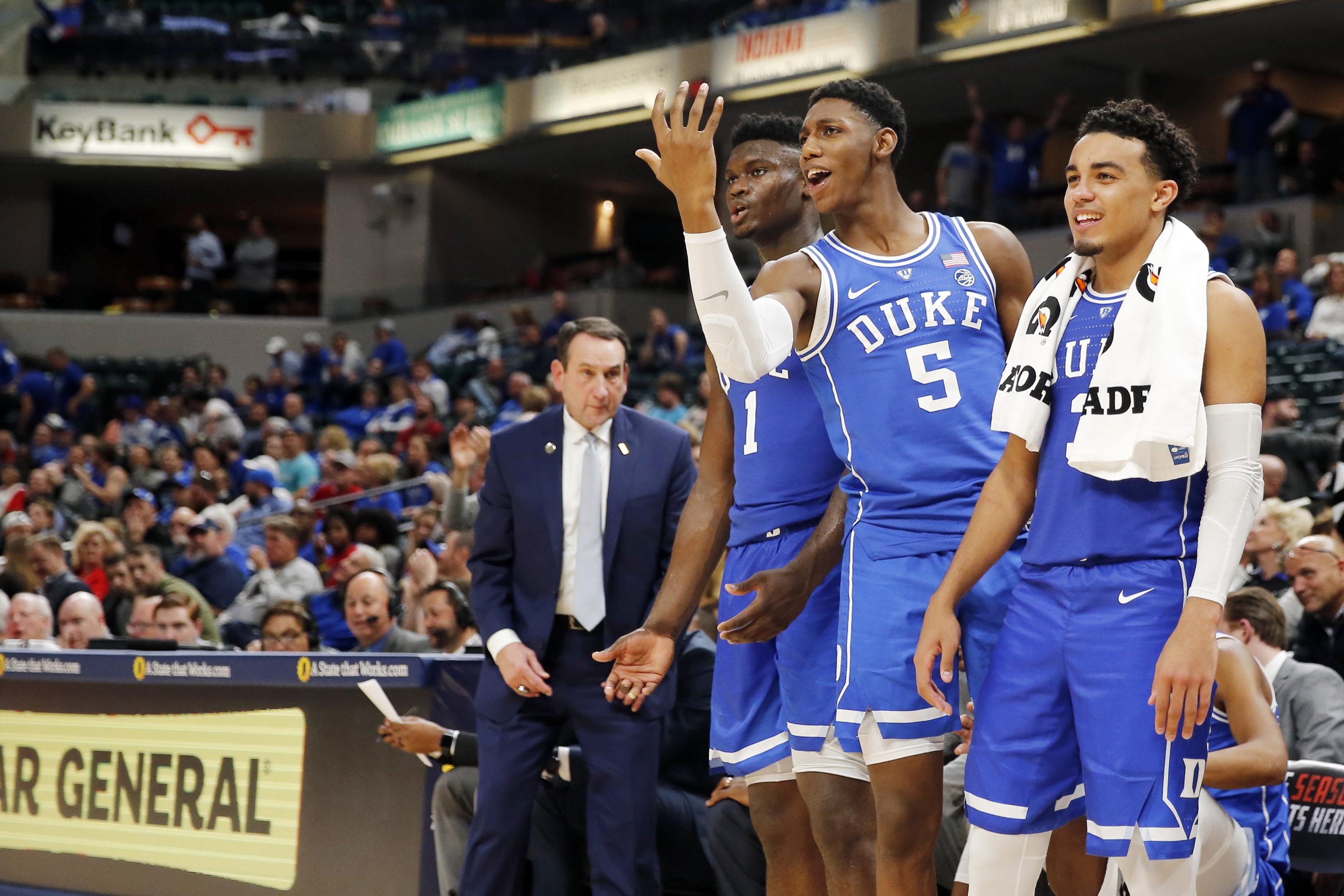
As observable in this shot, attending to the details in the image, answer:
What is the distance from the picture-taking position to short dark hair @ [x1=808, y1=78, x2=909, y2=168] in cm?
296

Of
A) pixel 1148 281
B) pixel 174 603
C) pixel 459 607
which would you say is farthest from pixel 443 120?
pixel 1148 281

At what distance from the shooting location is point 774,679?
3199 millimetres

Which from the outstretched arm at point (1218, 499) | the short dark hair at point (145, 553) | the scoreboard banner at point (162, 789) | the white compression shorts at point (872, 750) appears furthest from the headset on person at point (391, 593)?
the outstretched arm at point (1218, 499)

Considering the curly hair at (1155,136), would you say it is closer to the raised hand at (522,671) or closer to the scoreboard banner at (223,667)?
the raised hand at (522,671)

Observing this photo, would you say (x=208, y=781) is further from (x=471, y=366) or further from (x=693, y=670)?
(x=471, y=366)

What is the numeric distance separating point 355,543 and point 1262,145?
9337mm

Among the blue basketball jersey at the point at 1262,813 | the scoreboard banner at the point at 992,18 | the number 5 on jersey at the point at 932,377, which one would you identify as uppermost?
the scoreboard banner at the point at 992,18

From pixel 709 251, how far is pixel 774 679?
40.6 inches

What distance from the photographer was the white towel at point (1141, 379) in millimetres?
2391

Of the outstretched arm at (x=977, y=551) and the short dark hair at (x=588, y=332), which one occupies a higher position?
the short dark hair at (x=588, y=332)

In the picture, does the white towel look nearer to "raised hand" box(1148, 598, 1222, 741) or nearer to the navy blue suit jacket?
"raised hand" box(1148, 598, 1222, 741)

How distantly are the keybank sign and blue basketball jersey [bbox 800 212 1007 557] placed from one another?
66.8 feet

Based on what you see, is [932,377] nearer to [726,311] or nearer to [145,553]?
[726,311]

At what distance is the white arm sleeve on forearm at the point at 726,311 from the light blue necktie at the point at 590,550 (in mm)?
1483
